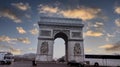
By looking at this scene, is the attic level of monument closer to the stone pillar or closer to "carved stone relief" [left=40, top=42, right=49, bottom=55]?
the stone pillar

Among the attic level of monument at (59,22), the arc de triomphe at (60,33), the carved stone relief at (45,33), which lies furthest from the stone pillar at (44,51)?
the attic level of monument at (59,22)

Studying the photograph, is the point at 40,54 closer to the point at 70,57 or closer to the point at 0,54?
the point at 70,57

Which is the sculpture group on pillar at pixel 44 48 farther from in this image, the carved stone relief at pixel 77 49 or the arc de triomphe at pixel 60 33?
the carved stone relief at pixel 77 49

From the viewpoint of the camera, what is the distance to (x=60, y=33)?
4109cm

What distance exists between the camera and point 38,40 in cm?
3897

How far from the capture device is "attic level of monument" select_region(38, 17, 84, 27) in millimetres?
39875

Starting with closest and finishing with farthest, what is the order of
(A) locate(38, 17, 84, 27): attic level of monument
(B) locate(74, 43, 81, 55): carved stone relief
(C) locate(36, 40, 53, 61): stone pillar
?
(C) locate(36, 40, 53, 61): stone pillar
(B) locate(74, 43, 81, 55): carved stone relief
(A) locate(38, 17, 84, 27): attic level of monument

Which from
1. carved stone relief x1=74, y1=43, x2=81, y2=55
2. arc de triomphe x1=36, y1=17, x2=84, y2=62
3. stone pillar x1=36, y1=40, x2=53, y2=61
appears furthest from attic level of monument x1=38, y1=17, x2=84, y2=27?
carved stone relief x1=74, y1=43, x2=81, y2=55

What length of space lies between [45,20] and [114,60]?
17.8 m

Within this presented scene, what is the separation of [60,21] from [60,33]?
9.39 ft

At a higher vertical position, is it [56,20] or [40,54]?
[56,20]

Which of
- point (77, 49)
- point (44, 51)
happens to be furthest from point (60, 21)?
point (44, 51)

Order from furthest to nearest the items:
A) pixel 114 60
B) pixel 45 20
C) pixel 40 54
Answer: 1. pixel 45 20
2. pixel 40 54
3. pixel 114 60

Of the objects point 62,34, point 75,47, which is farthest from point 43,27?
point 75,47
